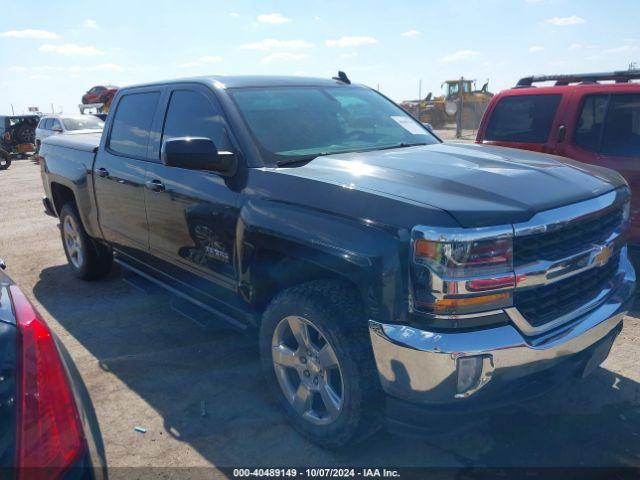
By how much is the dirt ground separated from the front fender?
706 millimetres

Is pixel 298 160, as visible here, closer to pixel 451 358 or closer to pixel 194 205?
pixel 194 205

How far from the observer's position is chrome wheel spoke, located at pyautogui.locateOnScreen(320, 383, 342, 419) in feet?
9.14

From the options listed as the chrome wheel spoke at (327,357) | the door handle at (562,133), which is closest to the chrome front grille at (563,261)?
the chrome wheel spoke at (327,357)

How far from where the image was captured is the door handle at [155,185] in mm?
3830

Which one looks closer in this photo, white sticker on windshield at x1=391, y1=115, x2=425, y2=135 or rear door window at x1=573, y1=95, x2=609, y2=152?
white sticker on windshield at x1=391, y1=115, x2=425, y2=135

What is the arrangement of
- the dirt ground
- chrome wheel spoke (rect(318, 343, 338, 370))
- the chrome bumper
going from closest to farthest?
the chrome bumper
chrome wheel spoke (rect(318, 343, 338, 370))
the dirt ground

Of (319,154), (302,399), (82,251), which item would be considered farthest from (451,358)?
(82,251)

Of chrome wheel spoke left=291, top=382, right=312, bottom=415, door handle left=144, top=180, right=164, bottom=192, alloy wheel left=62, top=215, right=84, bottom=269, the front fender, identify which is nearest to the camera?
the front fender

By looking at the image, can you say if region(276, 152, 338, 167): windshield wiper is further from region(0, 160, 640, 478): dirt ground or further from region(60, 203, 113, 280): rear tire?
region(60, 203, 113, 280): rear tire

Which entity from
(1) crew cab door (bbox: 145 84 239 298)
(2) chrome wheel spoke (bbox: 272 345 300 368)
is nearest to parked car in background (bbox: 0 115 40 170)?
(1) crew cab door (bbox: 145 84 239 298)

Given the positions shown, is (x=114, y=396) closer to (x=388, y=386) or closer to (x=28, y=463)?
(x=388, y=386)

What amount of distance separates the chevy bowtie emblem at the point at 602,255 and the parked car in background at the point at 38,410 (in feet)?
7.68

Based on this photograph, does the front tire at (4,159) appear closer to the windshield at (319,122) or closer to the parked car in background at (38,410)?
the windshield at (319,122)

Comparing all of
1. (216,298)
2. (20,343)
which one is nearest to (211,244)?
(216,298)
